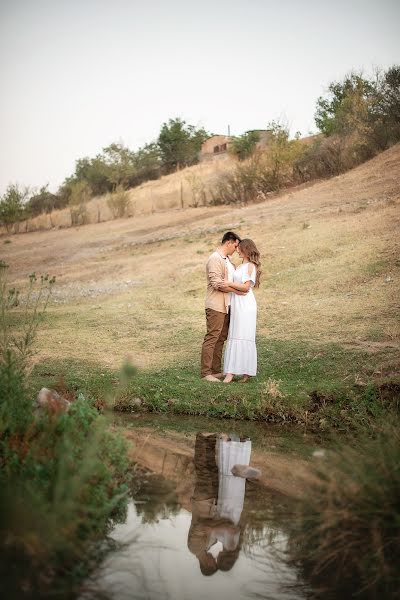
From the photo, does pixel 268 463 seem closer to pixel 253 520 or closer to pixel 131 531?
pixel 253 520

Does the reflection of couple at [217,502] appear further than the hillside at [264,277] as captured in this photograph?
No

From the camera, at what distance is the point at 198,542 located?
5.17 m

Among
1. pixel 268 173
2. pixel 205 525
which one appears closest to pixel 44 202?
pixel 268 173

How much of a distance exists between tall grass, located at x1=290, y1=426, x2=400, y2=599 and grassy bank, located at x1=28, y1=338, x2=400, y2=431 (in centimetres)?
299

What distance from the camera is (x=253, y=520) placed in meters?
5.48

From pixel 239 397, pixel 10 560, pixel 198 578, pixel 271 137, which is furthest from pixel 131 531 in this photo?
pixel 271 137

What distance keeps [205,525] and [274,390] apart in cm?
382

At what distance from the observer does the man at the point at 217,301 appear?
10.2m

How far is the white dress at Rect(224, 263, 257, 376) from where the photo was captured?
10.2 metres

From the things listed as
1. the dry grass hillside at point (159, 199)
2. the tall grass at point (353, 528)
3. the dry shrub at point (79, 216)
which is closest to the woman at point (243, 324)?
the tall grass at point (353, 528)

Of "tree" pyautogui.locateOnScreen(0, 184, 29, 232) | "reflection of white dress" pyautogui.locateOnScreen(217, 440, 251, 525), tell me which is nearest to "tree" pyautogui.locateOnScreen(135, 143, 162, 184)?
"tree" pyautogui.locateOnScreen(0, 184, 29, 232)

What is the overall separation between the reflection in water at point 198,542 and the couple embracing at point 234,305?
137 inches

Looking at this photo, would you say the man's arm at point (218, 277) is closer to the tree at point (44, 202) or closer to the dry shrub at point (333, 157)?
the dry shrub at point (333, 157)

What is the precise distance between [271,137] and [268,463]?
31952mm
